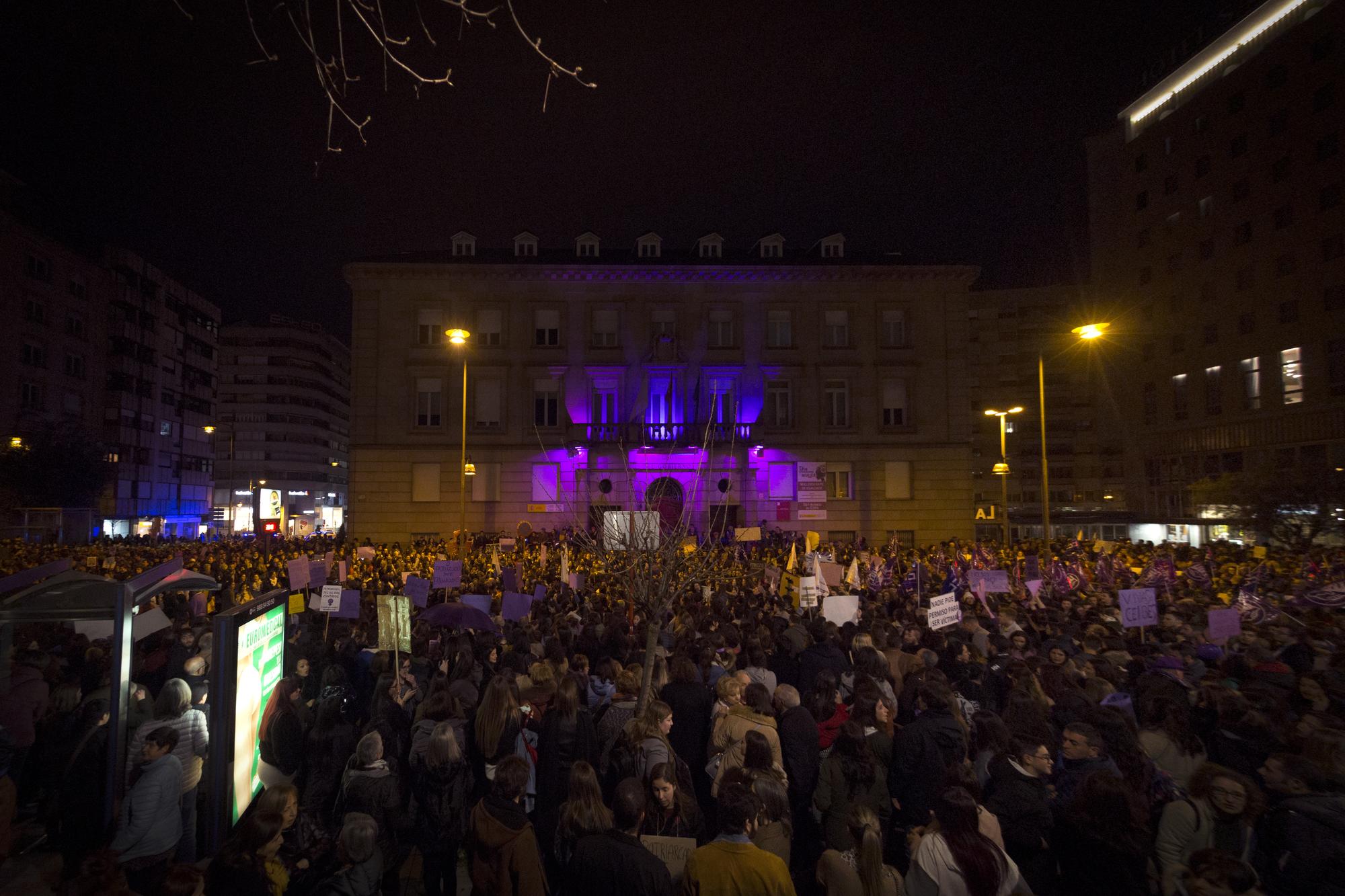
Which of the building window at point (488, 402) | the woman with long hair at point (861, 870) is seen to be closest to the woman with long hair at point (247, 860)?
the woman with long hair at point (861, 870)

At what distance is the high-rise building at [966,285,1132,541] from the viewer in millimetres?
61875

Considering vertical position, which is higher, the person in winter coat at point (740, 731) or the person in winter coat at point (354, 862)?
the person in winter coat at point (740, 731)

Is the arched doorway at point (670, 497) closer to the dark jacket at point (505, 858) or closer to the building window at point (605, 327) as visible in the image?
the building window at point (605, 327)

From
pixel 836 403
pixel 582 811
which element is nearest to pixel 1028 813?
pixel 582 811

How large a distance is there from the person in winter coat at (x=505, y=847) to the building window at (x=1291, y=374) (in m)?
42.8

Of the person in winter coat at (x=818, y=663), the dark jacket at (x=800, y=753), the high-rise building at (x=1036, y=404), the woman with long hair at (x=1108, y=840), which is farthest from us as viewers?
the high-rise building at (x=1036, y=404)

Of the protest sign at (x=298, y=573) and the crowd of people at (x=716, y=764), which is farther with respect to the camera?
the protest sign at (x=298, y=573)

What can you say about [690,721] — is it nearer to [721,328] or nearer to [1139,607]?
[1139,607]

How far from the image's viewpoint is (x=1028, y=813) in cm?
429

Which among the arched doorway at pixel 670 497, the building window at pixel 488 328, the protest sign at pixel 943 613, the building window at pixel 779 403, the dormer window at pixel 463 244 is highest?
the dormer window at pixel 463 244

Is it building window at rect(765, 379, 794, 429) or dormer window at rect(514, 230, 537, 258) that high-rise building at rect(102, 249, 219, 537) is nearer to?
dormer window at rect(514, 230, 537, 258)

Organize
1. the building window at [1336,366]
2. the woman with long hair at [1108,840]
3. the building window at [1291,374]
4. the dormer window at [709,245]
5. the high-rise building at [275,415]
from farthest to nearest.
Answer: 1. the high-rise building at [275,415]
2. the dormer window at [709,245]
3. the building window at [1291,374]
4. the building window at [1336,366]
5. the woman with long hair at [1108,840]

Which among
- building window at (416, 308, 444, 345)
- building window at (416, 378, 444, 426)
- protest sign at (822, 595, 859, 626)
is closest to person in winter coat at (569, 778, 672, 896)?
protest sign at (822, 595, 859, 626)

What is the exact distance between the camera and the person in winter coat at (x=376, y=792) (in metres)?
4.65
